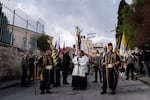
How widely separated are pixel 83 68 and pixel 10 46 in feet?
24.3

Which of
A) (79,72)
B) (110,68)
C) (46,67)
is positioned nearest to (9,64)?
(79,72)

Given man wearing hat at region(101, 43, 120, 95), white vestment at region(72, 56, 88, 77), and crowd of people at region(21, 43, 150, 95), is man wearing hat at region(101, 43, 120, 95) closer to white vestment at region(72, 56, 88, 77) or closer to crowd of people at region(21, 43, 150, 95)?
crowd of people at region(21, 43, 150, 95)

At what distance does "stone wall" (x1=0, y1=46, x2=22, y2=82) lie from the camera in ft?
60.6

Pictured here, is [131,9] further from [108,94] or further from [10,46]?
[108,94]

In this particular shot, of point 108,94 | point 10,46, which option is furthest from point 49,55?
point 10,46

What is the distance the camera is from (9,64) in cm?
1967

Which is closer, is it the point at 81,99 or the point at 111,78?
the point at 81,99

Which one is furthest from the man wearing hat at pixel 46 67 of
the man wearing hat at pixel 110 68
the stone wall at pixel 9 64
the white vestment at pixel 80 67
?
the stone wall at pixel 9 64

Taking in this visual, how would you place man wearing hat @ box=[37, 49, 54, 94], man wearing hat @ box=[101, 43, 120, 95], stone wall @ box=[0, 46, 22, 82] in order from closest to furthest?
man wearing hat @ box=[101, 43, 120, 95] < man wearing hat @ box=[37, 49, 54, 94] < stone wall @ box=[0, 46, 22, 82]

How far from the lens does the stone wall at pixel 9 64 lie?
1847 centimetres

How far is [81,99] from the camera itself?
1142cm

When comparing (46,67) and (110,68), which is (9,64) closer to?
(46,67)

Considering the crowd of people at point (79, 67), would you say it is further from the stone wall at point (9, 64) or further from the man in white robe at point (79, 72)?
the stone wall at point (9, 64)

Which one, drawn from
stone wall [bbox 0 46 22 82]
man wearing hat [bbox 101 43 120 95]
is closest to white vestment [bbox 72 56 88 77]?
man wearing hat [bbox 101 43 120 95]
